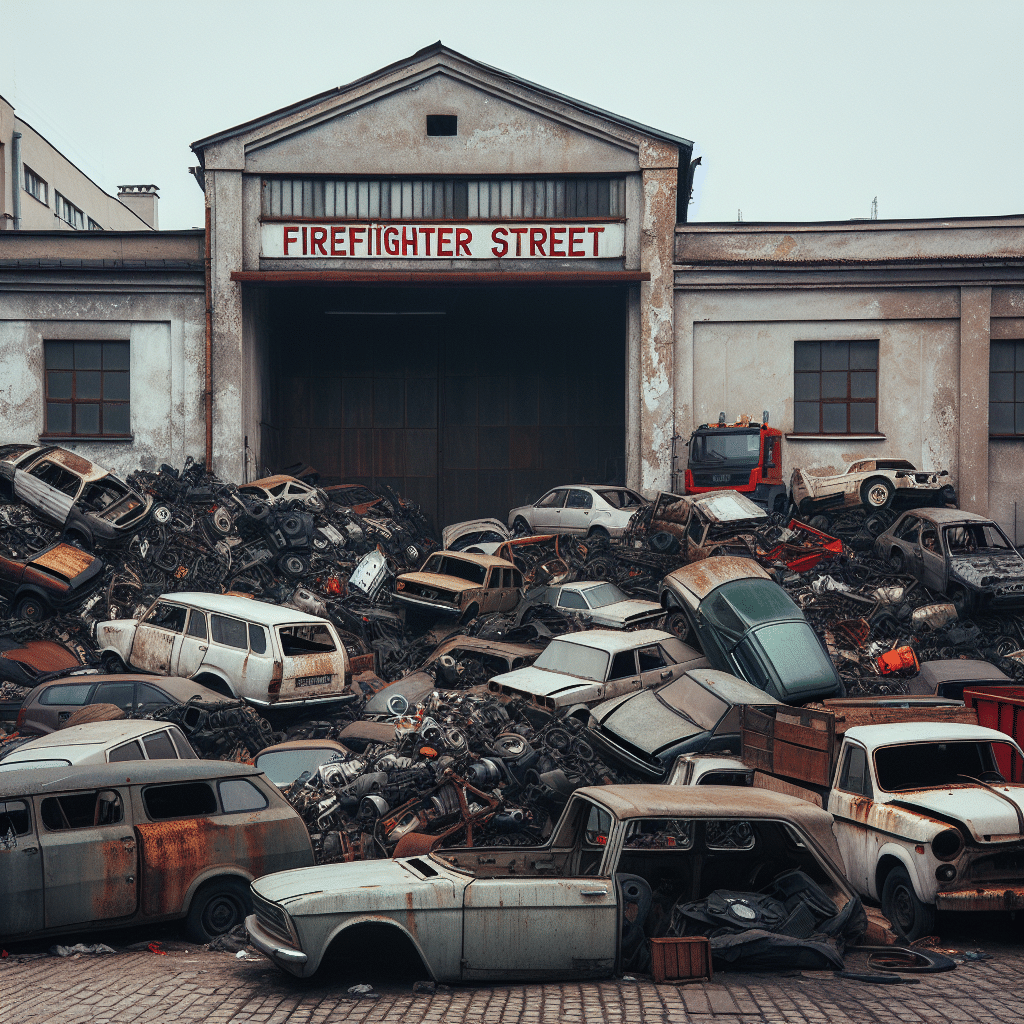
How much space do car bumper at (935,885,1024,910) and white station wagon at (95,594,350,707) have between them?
27.5ft

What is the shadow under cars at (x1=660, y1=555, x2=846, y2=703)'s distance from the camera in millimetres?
12453

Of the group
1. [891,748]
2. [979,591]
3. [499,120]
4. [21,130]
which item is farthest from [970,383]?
[21,130]

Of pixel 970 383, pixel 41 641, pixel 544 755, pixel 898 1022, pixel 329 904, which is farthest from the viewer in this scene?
pixel 970 383

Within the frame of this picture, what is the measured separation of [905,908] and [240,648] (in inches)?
344

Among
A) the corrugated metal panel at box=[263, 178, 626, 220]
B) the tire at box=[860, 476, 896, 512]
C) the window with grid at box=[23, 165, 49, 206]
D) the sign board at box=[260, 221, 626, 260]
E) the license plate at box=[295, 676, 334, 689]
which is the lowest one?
the license plate at box=[295, 676, 334, 689]

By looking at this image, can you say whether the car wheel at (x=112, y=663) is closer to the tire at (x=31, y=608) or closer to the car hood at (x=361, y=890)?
the tire at (x=31, y=608)

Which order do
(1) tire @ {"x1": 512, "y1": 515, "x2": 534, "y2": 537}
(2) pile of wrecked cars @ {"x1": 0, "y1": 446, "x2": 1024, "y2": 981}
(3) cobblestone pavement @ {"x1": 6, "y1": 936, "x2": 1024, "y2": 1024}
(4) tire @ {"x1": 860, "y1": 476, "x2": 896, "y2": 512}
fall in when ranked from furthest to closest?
(1) tire @ {"x1": 512, "y1": 515, "x2": 534, "y2": 537}, (4) tire @ {"x1": 860, "y1": 476, "x2": 896, "y2": 512}, (2) pile of wrecked cars @ {"x1": 0, "y1": 446, "x2": 1024, "y2": 981}, (3) cobblestone pavement @ {"x1": 6, "y1": 936, "x2": 1024, "y2": 1024}

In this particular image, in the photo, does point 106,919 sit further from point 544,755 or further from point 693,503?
point 693,503

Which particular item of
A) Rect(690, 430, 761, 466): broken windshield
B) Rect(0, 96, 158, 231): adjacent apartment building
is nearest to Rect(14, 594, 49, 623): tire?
Rect(690, 430, 761, 466): broken windshield

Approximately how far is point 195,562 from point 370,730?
6.91m

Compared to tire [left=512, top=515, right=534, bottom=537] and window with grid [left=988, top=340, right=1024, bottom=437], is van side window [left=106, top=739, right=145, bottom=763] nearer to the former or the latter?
tire [left=512, top=515, right=534, bottom=537]

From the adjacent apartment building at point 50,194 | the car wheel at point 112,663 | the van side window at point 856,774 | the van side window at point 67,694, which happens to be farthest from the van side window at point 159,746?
the adjacent apartment building at point 50,194

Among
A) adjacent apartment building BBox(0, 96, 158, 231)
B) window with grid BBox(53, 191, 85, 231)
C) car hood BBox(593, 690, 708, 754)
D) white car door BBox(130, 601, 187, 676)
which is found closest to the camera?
car hood BBox(593, 690, 708, 754)

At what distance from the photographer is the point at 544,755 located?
1031cm
